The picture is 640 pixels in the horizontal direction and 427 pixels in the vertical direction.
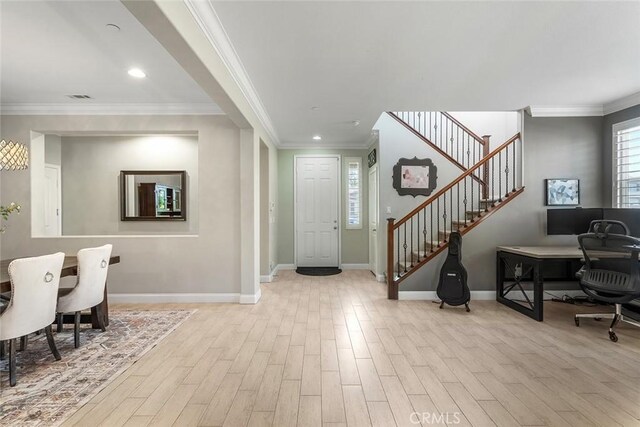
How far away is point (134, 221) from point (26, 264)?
3138 mm

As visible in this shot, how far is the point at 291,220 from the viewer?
Result: 6.58 metres

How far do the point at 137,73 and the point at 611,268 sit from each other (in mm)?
5229

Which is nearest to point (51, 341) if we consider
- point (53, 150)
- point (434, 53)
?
point (53, 150)

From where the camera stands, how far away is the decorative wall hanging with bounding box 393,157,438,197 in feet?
17.1

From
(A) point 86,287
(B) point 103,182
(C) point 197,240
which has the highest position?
(B) point 103,182

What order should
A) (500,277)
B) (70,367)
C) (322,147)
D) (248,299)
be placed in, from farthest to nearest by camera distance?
(322,147) → (500,277) → (248,299) → (70,367)

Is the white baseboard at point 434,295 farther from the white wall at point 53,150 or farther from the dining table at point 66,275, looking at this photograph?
the white wall at point 53,150

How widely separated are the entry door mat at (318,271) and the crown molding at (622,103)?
4851 millimetres

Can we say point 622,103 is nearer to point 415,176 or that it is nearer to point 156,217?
point 415,176

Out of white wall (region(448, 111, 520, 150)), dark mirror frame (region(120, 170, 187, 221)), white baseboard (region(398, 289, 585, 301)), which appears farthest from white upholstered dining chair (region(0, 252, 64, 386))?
white wall (region(448, 111, 520, 150))

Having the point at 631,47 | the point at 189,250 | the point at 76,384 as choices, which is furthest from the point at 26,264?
the point at 631,47

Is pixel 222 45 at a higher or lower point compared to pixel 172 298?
higher

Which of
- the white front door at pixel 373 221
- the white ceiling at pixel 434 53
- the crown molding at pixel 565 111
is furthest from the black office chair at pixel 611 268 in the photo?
the white front door at pixel 373 221

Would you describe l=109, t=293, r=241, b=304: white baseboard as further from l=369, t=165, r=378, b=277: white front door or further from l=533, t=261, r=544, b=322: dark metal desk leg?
l=533, t=261, r=544, b=322: dark metal desk leg
